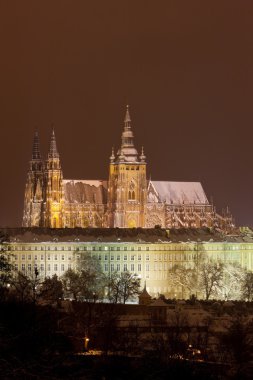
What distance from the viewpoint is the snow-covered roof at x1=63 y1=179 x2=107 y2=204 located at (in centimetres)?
16412

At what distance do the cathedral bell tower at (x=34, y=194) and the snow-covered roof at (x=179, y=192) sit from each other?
15864 mm

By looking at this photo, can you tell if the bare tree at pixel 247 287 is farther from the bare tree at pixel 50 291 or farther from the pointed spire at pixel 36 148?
the pointed spire at pixel 36 148

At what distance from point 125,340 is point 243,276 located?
62.6 meters

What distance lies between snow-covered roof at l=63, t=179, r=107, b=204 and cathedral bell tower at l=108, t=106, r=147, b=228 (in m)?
2.05

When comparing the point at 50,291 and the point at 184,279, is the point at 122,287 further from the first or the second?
the point at 50,291

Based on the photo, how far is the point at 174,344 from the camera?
5578cm

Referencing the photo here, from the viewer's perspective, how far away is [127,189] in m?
164

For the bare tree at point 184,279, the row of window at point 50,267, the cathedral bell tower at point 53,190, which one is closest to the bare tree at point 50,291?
the bare tree at point 184,279

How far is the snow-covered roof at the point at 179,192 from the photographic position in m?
171

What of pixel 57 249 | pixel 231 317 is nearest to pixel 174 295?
pixel 57 249

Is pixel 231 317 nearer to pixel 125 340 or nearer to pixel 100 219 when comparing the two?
pixel 125 340

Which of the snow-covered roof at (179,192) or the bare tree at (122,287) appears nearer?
the bare tree at (122,287)

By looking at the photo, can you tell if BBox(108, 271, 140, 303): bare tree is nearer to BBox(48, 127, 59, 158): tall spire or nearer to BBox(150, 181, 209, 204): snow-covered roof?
BBox(48, 127, 59, 158): tall spire

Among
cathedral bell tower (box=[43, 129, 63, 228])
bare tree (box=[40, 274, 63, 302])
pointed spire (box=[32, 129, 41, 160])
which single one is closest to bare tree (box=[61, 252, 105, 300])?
bare tree (box=[40, 274, 63, 302])
